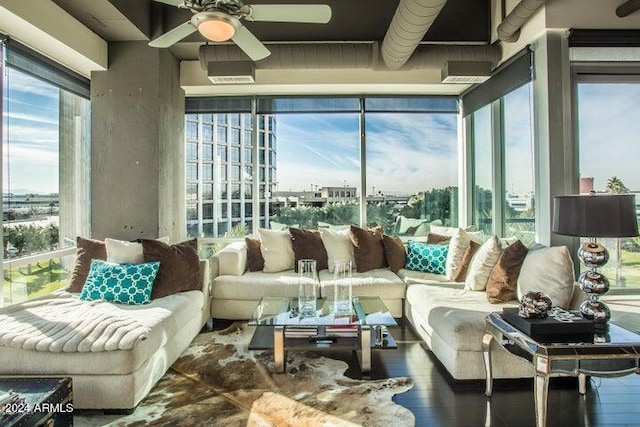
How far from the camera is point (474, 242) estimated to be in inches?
154

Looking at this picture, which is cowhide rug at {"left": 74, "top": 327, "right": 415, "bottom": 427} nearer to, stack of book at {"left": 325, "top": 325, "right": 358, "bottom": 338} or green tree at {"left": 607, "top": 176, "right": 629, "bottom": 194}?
stack of book at {"left": 325, "top": 325, "right": 358, "bottom": 338}

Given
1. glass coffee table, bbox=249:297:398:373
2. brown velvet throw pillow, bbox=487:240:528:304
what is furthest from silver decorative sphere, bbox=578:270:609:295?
glass coffee table, bbox=249:297:398:373

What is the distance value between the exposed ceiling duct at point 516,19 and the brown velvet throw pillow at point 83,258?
4236 mm

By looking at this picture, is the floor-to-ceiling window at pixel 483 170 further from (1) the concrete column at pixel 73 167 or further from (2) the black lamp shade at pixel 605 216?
(1) the concrete column at pixel 73 167

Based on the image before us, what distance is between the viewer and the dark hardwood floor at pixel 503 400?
2.24m

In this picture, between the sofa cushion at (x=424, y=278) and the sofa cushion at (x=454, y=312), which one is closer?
the sofa cushion at (x=454, y=312)

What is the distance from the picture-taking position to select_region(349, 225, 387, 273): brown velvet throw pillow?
174 inches

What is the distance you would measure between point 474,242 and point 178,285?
2.84 metres

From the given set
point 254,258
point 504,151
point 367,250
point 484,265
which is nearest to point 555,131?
point 504,151

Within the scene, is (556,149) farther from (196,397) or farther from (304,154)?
(196,397)

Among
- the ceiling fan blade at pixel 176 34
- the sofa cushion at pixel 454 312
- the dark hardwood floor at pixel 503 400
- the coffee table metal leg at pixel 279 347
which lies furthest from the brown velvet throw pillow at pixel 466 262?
the ceiling fan blade at pixel 176 34

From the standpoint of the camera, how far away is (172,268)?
340 centimetres

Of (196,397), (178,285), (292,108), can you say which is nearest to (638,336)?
(196,397)

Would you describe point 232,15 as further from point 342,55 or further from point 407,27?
point 342,55
